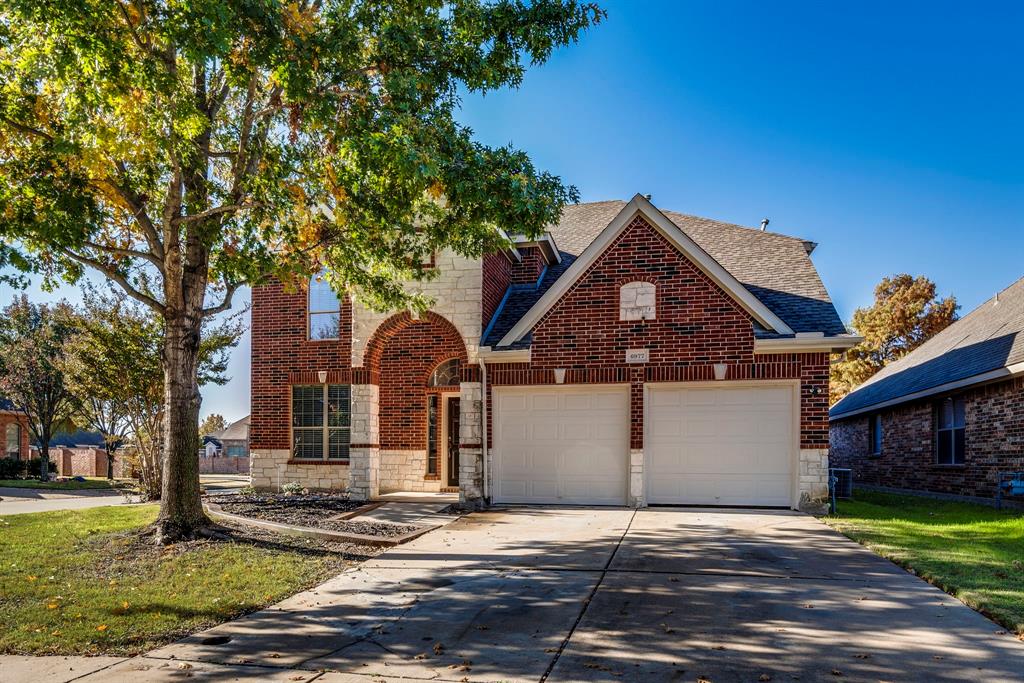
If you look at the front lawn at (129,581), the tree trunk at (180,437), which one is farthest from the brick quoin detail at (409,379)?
the tree trunk at (180,437)

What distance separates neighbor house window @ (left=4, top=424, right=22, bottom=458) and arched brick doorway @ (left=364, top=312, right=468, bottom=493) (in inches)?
1100

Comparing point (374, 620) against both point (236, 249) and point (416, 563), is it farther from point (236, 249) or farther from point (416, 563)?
point (236, 249)

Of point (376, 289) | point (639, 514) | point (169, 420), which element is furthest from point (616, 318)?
point (169, 420)

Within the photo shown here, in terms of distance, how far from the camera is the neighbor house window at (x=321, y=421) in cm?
1678

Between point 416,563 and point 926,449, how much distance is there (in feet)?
51.5

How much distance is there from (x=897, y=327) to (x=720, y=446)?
26.9 m

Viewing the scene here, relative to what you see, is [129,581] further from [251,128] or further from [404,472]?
[404,472]

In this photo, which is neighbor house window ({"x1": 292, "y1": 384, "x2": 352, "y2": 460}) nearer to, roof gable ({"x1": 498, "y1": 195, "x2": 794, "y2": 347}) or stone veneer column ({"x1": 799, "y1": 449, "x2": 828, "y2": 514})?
roof gable ({"x1": 498, "y1": 195, "x2": 794, "y2": 347})

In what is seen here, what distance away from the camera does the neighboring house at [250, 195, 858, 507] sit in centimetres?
1353

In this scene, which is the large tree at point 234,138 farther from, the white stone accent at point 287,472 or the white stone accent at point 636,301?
the white stone accent at point 287,472

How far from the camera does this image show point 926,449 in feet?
61.3

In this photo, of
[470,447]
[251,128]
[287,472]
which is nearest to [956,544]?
[470,447]

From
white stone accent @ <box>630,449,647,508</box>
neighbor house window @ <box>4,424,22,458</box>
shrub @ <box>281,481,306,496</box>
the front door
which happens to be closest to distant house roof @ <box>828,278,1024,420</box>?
white stone accent @ <box>630,449,647,508</box>

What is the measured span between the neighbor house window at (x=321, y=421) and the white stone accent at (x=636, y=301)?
7.00 meters
